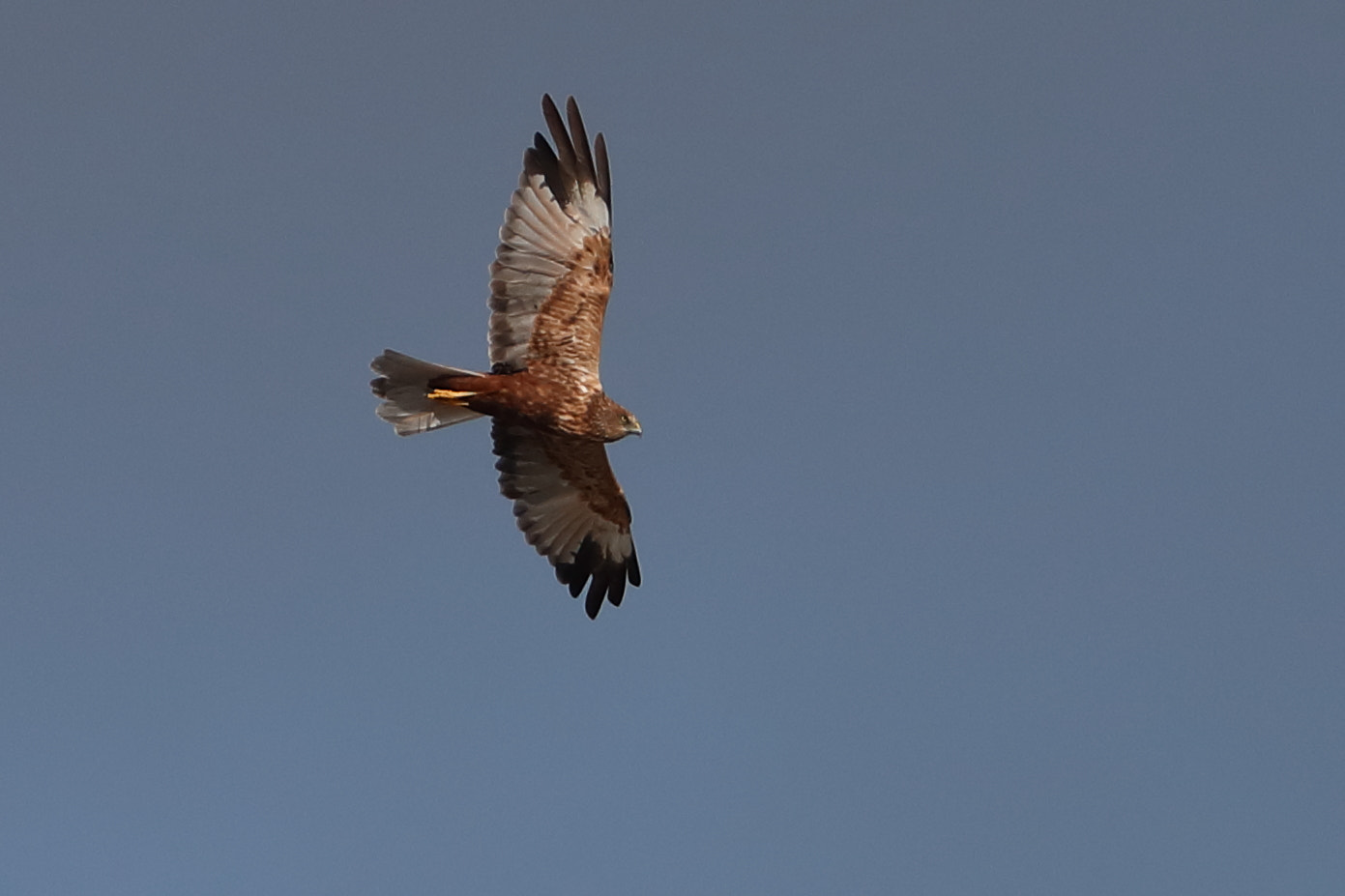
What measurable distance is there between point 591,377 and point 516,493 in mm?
1710

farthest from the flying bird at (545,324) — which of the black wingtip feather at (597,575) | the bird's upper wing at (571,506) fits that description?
the black wingtip feather at (597,575)

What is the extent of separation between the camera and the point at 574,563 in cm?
1650

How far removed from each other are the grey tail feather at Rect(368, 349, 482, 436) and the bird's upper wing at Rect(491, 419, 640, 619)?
0.65 metres

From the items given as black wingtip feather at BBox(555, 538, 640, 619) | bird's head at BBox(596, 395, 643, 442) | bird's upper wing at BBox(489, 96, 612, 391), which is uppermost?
bird's upper wing at BBox(489, 96, 612, 391)

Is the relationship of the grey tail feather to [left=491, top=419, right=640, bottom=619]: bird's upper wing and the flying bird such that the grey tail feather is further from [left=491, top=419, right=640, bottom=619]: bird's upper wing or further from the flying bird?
[left=491, top=419, right=640, bottom=619]: bird's upper wing

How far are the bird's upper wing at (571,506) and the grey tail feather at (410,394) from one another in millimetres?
648

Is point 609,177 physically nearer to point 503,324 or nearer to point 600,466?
point 503,324

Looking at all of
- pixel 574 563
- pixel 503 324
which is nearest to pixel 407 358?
pixel 503 324

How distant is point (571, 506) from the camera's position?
53.1ft

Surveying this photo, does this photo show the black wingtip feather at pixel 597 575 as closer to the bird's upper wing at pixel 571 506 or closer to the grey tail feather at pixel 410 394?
the bird's upper wing at pixel 571 506

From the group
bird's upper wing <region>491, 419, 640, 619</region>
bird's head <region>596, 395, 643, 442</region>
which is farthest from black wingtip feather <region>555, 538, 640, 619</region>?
bird's head <region>596, 395, 643, 442</region>

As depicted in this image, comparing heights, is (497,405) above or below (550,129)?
below

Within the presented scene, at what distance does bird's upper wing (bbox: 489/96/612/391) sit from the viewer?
48.0 ft

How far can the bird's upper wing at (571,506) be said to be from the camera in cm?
1559
